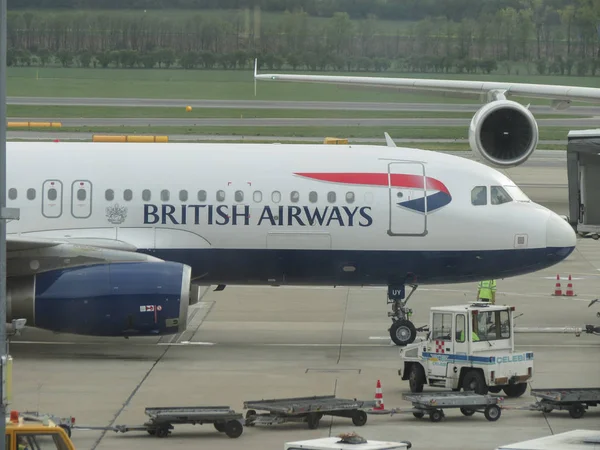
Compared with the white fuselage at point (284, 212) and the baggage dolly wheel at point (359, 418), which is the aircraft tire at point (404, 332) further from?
the baggage dolly wheel at point (359, 418)

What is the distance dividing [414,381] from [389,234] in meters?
4.26

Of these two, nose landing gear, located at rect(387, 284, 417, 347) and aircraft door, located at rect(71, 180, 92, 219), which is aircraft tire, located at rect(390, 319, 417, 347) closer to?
nose landing gear, located at rect(387, 284, 417, 347)

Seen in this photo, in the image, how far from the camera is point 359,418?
1566 cm

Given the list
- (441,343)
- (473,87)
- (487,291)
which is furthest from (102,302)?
(473,87)

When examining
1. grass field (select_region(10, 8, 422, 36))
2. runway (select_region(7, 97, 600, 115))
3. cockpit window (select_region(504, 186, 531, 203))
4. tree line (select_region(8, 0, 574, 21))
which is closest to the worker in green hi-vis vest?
cockpit window (select_region(504, 186, 531, 203))

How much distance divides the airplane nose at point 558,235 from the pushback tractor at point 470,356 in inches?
143

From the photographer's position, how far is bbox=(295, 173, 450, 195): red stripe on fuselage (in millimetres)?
21688

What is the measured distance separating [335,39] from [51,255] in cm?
3921

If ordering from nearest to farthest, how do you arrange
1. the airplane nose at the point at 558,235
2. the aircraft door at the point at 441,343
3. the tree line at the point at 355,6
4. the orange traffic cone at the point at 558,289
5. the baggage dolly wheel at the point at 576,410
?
the baggage dolly wheel at the point at 576,410, the aircraft door at the point at 441,343, the airplane nose at the point at 558,235, the orange traffic cone at the point at 558,289, the tree line at the point at 355,6

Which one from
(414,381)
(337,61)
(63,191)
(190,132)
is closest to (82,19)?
(190,132)

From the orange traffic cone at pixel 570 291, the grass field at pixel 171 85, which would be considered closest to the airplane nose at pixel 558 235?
the orange traffic cone at pixel 570 291

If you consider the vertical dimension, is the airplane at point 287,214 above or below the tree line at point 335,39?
below

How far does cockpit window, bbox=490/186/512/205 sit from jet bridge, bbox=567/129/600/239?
7.02ft

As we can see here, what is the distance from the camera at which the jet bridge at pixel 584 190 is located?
934 inches
